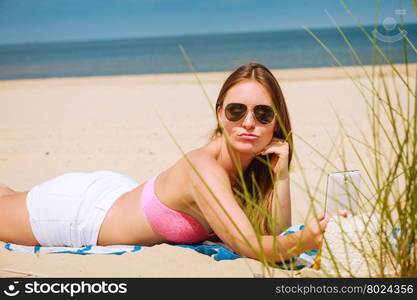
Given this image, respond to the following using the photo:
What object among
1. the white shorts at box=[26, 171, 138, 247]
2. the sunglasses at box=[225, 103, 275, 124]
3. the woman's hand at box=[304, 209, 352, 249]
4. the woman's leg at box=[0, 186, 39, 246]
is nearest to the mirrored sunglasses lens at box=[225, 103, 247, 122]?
the sunglasses at box=[225, 103, 275, 124]

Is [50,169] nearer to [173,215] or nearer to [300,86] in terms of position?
[173,215]

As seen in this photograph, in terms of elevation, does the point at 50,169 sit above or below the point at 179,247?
above

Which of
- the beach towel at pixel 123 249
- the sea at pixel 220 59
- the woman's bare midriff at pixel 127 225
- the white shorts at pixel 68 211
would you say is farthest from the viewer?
the white shorts at pixel 68 211

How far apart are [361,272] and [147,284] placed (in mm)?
858

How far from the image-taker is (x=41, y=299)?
5.81ft

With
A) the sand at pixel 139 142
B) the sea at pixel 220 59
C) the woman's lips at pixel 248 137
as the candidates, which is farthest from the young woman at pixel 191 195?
the sea at pixel 220 59

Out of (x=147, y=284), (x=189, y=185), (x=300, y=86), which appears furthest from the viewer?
(x=300, y=86)

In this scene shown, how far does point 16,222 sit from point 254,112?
5.04ft

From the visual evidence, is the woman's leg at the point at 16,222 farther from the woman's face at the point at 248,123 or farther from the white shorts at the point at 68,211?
the woman's face at the point at 248,123

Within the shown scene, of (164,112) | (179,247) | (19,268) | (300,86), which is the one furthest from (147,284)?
(300,86)

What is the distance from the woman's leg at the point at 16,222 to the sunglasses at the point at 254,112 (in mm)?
1337

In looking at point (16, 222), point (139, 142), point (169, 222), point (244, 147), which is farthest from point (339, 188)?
point (139, 142)

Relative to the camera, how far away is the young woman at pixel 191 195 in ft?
6.94

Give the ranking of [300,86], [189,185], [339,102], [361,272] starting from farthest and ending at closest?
[300,86], [339,102], [189,185], [361,272]
